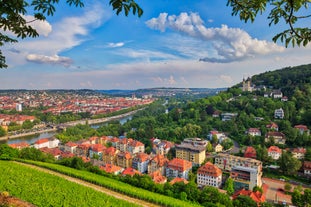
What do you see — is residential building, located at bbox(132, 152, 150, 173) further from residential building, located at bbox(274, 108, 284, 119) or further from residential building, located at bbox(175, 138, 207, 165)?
residential building, located at bbox(274, 108, 284, 119)

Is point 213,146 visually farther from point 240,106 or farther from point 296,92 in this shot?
point 296,92

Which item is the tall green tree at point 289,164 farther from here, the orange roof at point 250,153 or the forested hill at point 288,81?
the forested hill at point 288,81

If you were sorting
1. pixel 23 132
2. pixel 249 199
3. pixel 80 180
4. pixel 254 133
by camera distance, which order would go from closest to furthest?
pixel 249 199 < pixel 80 180 < pixel 254 133 < pixel 23 132

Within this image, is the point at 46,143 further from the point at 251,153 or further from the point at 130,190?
the point at 251,153

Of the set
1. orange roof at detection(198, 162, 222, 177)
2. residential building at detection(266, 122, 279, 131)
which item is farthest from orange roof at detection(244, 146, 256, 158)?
residential building at detection(266, 122, 279, 131)

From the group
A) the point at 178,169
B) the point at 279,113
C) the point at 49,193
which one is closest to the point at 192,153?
the point at 178,169

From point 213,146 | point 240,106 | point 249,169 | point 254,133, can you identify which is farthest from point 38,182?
point 240,106

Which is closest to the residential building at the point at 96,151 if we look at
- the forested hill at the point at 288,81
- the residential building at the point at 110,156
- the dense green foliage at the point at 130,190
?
the residential building at the point at 110,156
